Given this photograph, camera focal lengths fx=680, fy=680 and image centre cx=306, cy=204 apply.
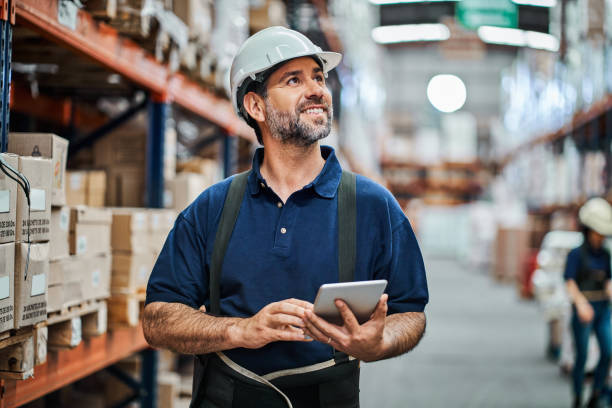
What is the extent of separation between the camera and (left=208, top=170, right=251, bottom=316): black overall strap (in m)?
2.02

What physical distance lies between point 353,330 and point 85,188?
2758mm

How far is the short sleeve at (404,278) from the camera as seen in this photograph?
6.70 feet

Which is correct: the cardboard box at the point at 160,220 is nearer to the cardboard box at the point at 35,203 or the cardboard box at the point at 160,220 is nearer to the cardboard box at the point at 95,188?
the cardboard box at the point at 95,188

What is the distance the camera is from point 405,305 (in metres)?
2.03

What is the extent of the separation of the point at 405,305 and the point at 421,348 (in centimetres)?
687

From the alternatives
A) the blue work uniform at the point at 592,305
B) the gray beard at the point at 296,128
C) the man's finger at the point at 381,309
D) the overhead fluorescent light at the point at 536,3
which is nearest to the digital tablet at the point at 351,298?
the man's finger at the point at 381,309

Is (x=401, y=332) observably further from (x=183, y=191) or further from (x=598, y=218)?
(x=598, y=218)

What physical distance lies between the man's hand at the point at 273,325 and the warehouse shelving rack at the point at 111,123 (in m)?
1.26

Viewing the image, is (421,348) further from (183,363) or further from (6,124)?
(6,124)

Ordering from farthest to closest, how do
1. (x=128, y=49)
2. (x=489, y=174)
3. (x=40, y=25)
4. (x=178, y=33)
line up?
(x=489, y=174) < (x=178, y=33) < (x=128, y=49) < (x=40, y=25)

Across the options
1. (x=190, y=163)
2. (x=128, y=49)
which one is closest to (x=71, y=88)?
(x=190, y=163)

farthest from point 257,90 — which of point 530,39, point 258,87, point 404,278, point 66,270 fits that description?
point 530,39

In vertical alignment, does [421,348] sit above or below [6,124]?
below

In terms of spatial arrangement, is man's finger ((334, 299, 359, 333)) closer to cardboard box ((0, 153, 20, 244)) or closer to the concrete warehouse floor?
cardboard box ((0, 153, 20, 244))
